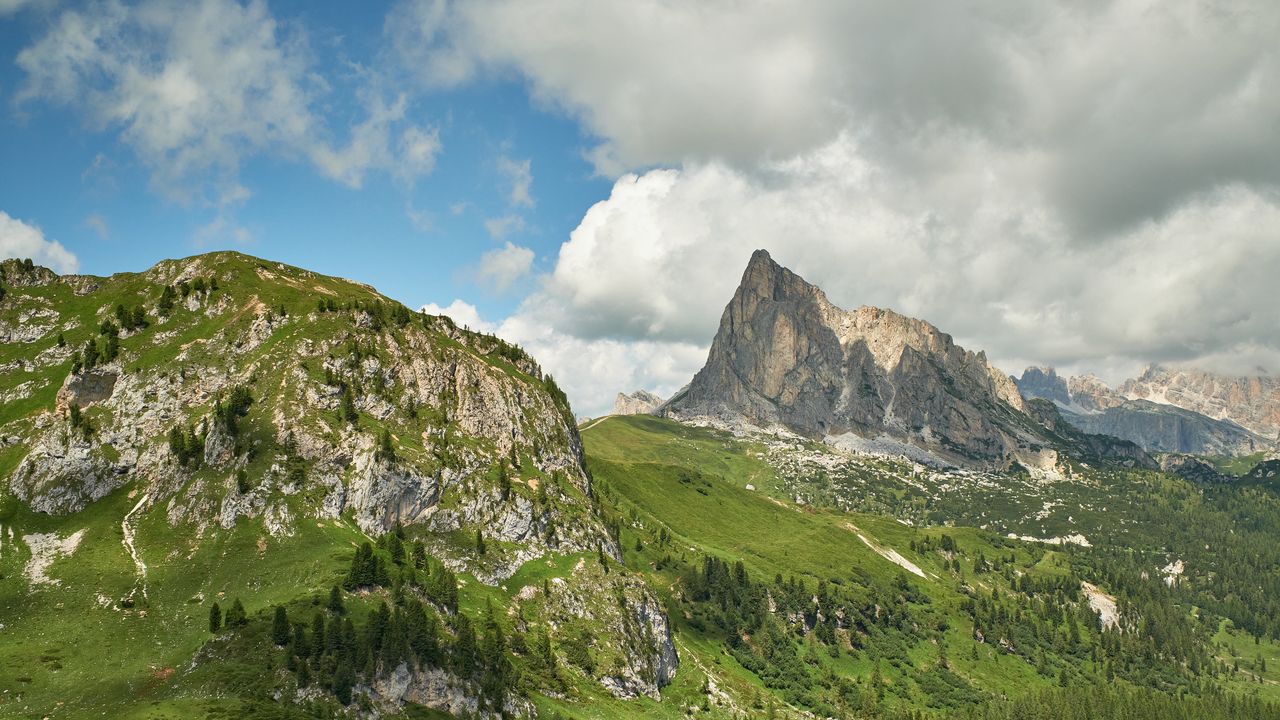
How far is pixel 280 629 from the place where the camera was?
127688 millimetres

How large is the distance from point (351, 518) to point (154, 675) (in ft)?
195

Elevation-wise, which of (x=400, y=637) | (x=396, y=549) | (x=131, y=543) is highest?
(x=396, y=549)

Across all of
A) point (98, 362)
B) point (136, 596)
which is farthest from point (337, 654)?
point (98, 362)

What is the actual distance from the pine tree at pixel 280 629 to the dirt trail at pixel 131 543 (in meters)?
29.6

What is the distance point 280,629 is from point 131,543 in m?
48.7

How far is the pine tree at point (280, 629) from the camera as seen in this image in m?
127

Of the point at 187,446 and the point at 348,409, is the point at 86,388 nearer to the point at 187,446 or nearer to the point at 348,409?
the point at 187,446

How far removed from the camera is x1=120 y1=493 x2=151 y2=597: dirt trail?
465 feet

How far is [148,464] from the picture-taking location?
169 metres

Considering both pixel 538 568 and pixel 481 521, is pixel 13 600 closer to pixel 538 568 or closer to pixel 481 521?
pixel 481 521

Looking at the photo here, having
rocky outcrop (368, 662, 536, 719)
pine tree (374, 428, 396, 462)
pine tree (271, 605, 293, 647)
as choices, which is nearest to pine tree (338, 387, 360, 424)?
pine tree (374, 428, 396, 462)

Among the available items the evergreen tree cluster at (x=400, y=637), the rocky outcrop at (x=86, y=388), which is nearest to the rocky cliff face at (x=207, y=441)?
the rocky outcrop at (x=86, y=388)

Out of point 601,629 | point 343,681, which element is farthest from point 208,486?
point 601,629

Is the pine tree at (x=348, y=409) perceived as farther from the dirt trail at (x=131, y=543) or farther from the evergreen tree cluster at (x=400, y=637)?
the dirt trail at (x=131, y=543)
